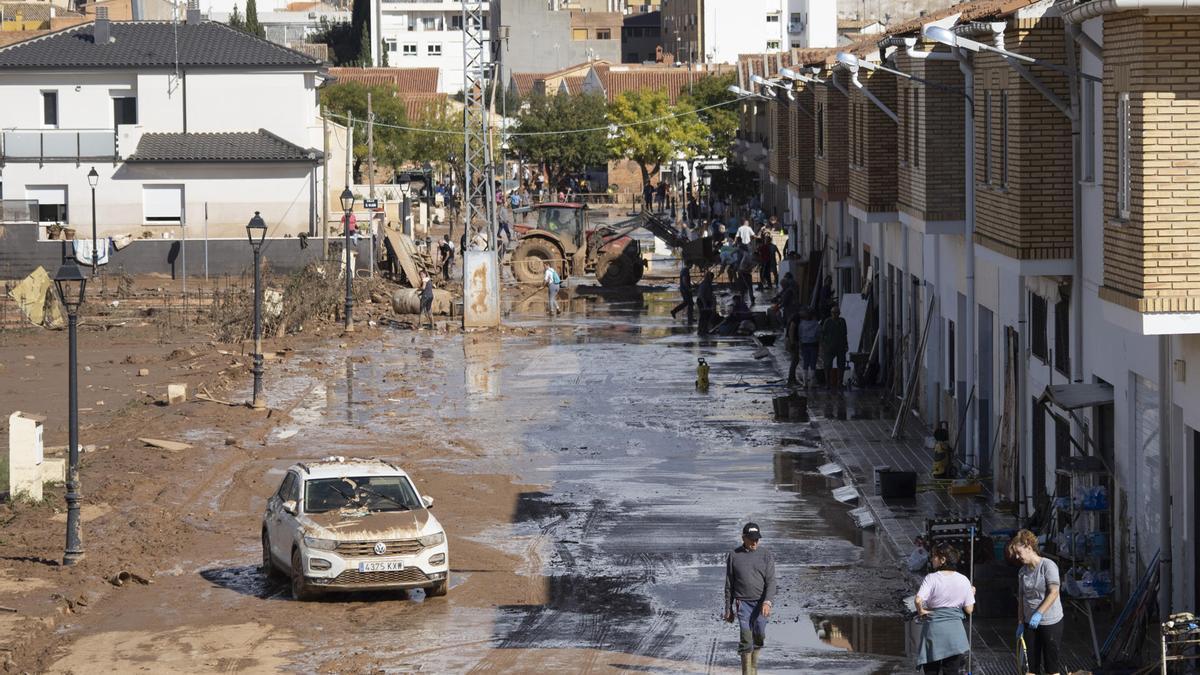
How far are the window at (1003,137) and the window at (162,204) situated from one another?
42646mm

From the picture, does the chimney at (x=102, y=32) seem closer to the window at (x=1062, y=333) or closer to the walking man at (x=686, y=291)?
the walking man at (x=686, y=291)

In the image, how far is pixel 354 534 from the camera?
59.5 ft

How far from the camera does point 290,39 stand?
152 meters

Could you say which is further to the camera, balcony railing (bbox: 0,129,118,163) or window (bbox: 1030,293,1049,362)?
balcony railing (bbox: 0,129,118,163)

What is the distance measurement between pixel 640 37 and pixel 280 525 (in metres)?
139

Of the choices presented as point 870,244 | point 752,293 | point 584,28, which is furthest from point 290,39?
point 870,244

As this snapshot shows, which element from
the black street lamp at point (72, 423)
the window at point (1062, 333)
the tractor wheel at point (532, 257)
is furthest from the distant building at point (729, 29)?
the black street lamp at point (72, 423)

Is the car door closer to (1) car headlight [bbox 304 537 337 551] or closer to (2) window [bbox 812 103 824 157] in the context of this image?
(1) car headlight [bbox 304 537 337 551]

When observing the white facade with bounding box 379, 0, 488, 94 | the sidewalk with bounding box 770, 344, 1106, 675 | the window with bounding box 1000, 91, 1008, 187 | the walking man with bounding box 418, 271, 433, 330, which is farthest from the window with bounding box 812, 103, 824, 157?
the white facade with bounding box 379, 0, 488, 94

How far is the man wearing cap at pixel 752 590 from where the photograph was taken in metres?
15.2

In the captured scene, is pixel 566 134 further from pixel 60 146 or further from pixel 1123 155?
pixel 1123 155

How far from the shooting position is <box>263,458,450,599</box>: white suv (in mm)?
18016

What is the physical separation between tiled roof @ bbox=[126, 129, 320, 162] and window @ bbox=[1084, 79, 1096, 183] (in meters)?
43.2

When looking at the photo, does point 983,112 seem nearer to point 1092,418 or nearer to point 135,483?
point 1092,418
